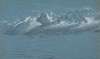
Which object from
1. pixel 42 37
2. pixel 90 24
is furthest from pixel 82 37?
pixel 42 37

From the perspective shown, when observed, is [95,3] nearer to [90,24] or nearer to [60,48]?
[90,24]

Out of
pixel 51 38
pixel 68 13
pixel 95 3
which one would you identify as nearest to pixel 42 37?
pixel 51 38

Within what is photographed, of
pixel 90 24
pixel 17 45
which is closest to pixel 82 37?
pixel 90 24

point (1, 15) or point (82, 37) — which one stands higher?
point (1, 15)

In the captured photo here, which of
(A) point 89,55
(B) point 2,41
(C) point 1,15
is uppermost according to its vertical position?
(C) point 1,15

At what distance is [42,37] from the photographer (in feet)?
15.1

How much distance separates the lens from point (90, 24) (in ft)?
15.2

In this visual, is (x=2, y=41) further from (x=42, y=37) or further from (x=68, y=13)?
(x=68, y=13)

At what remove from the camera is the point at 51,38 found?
15.2 feet

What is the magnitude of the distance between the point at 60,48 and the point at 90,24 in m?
0.50

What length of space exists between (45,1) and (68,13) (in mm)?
336

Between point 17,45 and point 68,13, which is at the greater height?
point 68,13

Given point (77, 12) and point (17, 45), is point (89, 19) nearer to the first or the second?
point (77, 12)

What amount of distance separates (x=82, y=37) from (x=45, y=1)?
2.19ft
